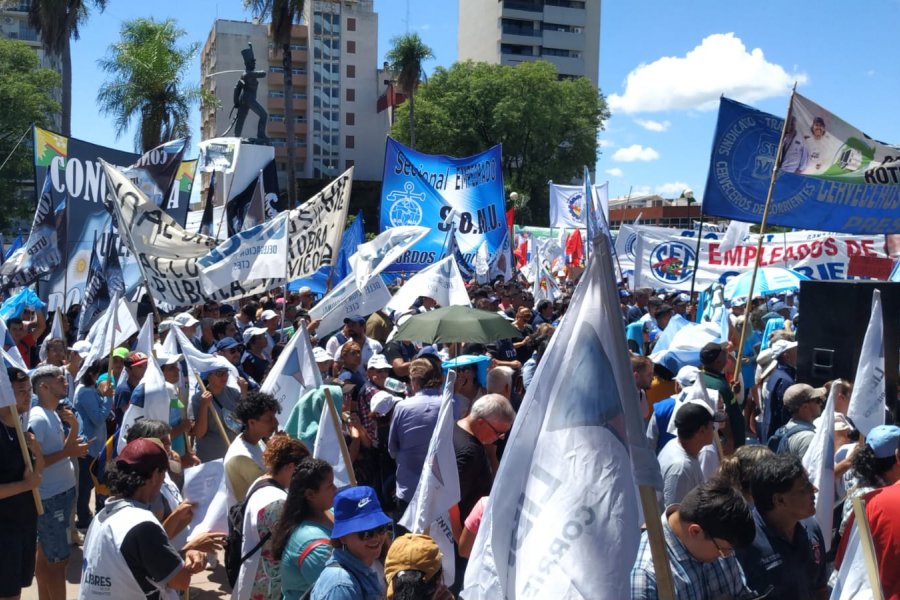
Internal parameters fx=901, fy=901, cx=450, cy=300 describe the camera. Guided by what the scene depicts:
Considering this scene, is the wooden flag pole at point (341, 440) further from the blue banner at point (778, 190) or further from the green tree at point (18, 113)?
the green tree at point (18, 113)

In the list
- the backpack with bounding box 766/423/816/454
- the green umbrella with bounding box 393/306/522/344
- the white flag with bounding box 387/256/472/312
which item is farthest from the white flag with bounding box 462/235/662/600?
the white flag with bounding box 387/256/472/312

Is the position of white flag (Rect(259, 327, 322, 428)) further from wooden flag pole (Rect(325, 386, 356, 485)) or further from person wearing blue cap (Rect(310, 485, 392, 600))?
person wearing blue cap (Rect(310, 485, 392, 600))

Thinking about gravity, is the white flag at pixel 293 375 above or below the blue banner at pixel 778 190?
below

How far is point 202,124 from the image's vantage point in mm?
88062

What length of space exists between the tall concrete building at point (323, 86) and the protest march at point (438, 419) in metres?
69.4

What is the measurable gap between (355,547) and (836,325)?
5.12m

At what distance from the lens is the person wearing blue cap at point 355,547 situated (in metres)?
3.18

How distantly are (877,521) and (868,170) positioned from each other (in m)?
6.24

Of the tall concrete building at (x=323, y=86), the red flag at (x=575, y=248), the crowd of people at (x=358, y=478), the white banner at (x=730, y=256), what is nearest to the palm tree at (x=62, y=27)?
the red flag at (x=575, y=248)

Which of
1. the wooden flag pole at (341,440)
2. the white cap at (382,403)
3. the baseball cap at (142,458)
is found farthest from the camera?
the white cap at (382,403)

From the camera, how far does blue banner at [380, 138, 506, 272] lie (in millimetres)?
14562

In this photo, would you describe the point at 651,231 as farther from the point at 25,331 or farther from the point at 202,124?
the point at 202,124

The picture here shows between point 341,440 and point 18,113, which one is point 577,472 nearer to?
point 341,440

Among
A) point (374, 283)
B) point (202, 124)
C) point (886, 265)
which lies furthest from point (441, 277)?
point (202, 124)
